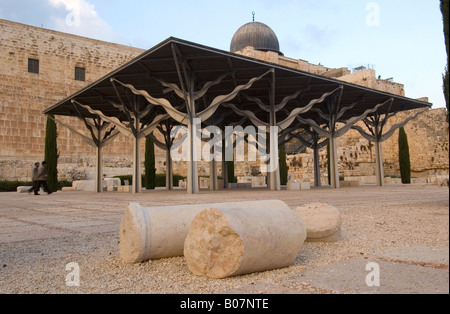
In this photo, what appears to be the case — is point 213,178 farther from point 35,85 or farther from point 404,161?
point 35,85

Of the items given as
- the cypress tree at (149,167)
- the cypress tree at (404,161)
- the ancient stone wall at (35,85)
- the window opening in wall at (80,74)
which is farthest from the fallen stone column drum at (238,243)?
the window opening in wall at (80,74)

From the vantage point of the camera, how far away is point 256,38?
44875mm

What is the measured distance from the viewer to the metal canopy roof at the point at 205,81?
42.2ft

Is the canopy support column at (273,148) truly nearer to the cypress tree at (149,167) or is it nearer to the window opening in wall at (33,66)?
the cypress tree at (149,167)

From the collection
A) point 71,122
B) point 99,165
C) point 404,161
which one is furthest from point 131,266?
point 71,122

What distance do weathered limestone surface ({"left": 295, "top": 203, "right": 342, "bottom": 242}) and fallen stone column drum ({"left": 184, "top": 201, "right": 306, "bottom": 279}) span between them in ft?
3.42

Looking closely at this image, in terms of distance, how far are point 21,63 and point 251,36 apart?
25958 mm

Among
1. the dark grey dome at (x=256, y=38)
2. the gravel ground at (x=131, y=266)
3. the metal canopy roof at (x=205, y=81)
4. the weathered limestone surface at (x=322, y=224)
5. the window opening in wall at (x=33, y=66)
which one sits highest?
the dark grey dome at (x=256, y=38)

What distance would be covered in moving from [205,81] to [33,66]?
19.1 m

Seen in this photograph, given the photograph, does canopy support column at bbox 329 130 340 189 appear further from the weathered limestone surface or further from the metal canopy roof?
the weathered limestone surface

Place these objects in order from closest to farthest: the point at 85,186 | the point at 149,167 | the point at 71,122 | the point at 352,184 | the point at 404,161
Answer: the point at 352,184, the point at 85,186, the point at 149,167, the point at 404,161, the point at 71,122

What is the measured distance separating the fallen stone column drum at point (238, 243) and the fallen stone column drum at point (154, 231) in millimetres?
315

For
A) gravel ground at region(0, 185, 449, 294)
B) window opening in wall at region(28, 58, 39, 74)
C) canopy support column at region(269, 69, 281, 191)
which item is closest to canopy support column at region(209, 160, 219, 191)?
canopy support column at region(269, 69, 281, 191)

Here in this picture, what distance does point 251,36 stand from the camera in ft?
148
